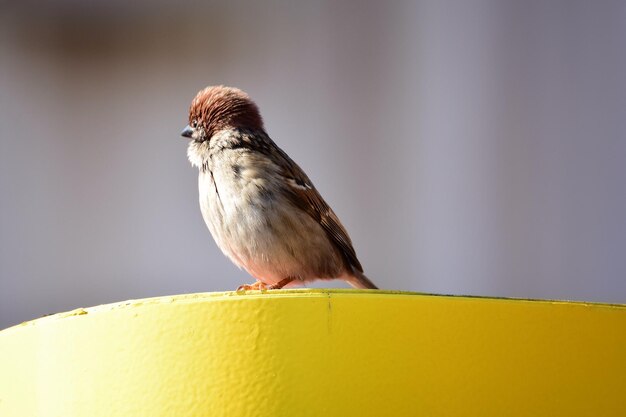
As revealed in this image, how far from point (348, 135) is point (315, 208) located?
11.4 feet

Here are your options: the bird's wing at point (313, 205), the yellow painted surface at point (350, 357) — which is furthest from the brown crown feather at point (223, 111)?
the yellow painted surface at point (350, 357)

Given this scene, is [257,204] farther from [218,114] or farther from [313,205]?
[218,114]

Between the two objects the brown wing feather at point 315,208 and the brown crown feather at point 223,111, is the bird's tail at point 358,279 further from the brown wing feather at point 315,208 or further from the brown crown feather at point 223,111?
the brown crown feather at point 223,111

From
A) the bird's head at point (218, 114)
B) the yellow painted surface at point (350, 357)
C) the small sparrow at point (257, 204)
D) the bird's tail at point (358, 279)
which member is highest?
the bird's head at point (218, 114)

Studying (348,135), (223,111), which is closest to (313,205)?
(223,111)

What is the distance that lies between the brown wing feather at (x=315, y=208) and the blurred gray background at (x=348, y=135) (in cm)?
277

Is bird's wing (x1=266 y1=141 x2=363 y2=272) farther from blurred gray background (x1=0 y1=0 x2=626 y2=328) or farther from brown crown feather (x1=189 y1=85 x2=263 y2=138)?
blurred gray background (x1=0 y1=0 x2=626 y2=328)

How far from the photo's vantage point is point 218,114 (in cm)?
461

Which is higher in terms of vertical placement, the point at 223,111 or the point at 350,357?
the point at 223,111

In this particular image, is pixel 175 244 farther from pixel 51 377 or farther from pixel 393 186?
pixel 51 377

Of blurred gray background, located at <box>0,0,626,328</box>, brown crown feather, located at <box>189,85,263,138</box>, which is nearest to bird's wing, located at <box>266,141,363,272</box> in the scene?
brown crown feather, located at <box>189,85,263,138</box>

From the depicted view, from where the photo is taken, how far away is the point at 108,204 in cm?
752

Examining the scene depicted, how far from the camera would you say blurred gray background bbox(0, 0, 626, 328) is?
7391 millimetres

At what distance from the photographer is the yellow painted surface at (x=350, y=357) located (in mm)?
1921
